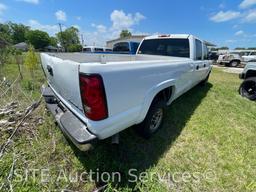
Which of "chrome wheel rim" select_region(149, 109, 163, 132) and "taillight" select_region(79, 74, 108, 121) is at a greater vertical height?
"taillight" select_region(79, 74, 108, 121)

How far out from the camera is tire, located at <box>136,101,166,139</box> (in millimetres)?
2775

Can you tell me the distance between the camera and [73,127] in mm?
1993

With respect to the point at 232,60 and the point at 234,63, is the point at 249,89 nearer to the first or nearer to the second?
the point at 232,60

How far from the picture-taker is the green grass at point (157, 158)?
7.14 feet

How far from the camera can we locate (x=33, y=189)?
2.05m

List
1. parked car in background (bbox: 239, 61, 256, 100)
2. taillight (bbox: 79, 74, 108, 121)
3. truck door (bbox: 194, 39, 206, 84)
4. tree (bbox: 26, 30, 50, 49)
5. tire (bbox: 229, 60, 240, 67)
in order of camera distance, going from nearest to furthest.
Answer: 1. taillight (bbox: 79, 74, 108, 121)
2. truck door (bbox: 194, 39, 206, 84)
3. parked car in background (bbox: 239, 61, 256, 100)
4. tire (bbox: 229, 60, 240, 67)
5. tree (bbox: 26, 30, 50, 49)

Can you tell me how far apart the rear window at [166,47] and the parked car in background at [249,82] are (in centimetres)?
280

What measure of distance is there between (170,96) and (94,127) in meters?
2.03

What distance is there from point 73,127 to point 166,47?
3457 mm

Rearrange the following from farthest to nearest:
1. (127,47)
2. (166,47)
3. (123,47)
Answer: (123,47)
(127,47)
(166,47)

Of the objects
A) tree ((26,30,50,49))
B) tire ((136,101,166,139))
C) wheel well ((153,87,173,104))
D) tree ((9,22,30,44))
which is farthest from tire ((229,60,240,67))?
tree ((9,22,30,44))

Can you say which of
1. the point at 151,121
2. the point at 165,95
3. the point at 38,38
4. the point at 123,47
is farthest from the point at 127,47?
the point at 38,38

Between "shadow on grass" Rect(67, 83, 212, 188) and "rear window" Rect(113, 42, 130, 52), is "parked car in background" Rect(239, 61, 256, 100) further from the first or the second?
"rear window" Rect(113, 42, 130, 52)

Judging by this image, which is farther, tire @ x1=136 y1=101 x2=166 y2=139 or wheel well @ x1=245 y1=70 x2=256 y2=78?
wheel well @ x1=245 y1=70 x2=256 y2=78
